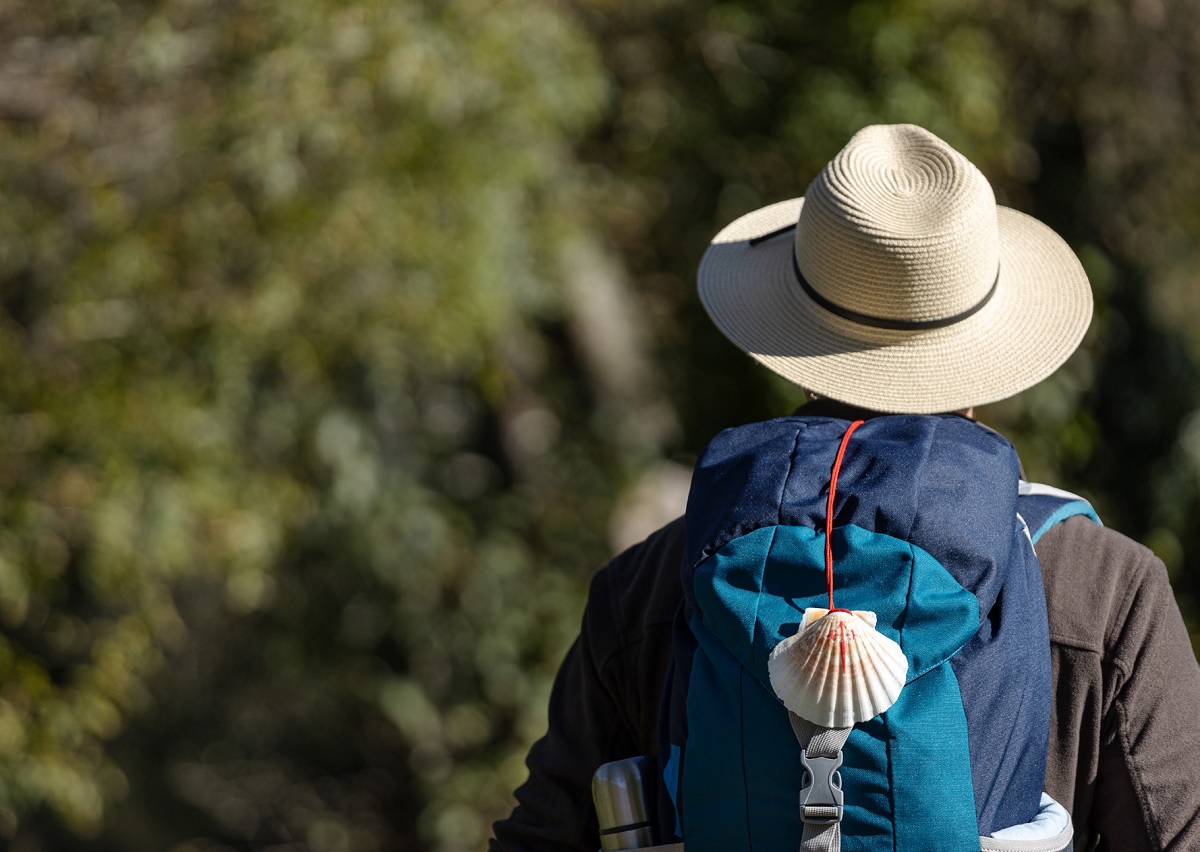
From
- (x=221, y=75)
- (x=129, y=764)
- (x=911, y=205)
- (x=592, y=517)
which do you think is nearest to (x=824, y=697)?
(x=911, y=205)

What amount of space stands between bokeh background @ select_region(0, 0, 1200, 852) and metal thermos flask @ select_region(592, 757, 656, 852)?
199 cm

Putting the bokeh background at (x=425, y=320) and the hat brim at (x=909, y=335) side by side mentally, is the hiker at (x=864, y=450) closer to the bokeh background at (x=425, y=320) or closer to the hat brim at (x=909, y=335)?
the hat brim at (x=909, y=335)

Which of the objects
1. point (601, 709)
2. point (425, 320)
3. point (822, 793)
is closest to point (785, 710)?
point (822, 793)

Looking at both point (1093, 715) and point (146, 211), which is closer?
point (1093, 715)

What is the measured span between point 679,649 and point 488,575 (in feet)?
8.82

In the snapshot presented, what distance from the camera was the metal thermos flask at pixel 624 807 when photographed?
3.76 ft

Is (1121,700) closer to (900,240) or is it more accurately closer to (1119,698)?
(1119,698)

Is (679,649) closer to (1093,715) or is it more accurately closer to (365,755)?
(1093,715)

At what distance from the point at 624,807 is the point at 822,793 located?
263 mm

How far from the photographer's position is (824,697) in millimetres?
927

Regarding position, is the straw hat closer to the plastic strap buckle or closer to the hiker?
the hiker

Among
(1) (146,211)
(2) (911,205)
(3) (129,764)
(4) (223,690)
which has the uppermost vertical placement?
(2) (911,205)

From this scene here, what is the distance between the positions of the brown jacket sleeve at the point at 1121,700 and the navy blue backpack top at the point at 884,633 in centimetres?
6

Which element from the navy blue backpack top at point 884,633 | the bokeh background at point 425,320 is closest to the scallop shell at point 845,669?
the navy blue backpack top at point 884,633
